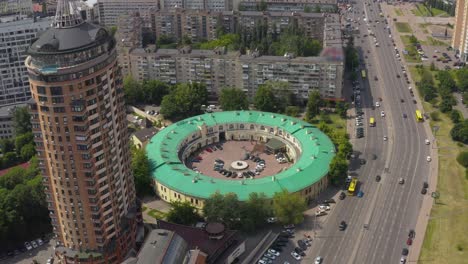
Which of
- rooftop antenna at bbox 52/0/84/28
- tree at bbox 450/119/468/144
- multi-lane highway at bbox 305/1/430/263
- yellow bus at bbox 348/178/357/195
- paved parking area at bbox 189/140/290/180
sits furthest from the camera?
tree at bbox 450/119/468/144

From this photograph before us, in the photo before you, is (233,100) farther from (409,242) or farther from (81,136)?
(81,136)

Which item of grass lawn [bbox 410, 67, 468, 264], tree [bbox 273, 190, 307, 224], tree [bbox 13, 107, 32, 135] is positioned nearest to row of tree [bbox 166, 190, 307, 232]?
tree [bbox 273, 190, 307, 224]

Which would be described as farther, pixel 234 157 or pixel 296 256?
pixel 234 157

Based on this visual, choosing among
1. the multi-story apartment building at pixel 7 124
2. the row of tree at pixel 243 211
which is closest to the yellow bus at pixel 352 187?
the row of tree at pixel 243 211

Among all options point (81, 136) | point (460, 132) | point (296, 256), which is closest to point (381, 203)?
point (296, 256)

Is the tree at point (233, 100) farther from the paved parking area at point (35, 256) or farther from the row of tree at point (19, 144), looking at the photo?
the paved parking area at point (35, 256)

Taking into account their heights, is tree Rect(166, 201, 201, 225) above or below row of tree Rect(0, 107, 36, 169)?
below

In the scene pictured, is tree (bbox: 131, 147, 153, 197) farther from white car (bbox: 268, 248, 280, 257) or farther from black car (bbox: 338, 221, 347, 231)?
black car (bbox: 338, 221, 347, 231)

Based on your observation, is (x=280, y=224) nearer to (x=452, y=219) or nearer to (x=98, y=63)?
(x=452, y=219)
